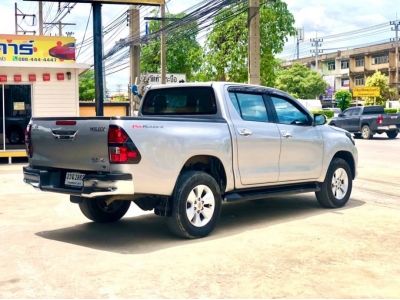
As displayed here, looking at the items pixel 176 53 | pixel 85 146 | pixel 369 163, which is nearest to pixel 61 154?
pixel 85 146

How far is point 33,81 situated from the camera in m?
18.0

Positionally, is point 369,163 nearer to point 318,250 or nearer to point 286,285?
point 318,250

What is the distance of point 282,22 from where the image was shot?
24.1 metres

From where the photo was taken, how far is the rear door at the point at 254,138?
293 inches

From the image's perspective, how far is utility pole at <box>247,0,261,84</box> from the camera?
1606 centimetres

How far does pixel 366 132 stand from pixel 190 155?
79.0 feet

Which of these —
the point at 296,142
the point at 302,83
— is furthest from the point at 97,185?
the point at 302,83

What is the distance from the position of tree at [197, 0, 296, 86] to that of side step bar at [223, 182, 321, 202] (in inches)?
647

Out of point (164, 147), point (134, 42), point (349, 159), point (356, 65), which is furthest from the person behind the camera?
point (356, 65)

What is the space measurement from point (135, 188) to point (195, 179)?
824mm

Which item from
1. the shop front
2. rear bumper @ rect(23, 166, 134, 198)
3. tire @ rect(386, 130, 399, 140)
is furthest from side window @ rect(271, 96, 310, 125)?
tire @ rect(386, 130, 399, 140)

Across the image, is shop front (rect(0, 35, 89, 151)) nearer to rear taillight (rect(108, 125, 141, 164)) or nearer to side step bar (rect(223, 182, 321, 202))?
side step bar (rect(223, 182, 321, 202))

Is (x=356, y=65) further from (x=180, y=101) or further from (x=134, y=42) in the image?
(x=180, y=101)

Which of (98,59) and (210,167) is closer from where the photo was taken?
(210,167)
